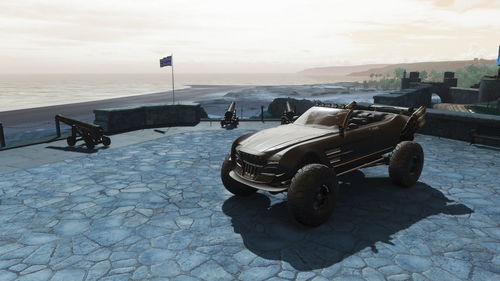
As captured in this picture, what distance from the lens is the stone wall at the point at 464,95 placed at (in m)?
32.0

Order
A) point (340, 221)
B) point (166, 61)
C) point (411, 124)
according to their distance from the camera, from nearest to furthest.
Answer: point (340, 221)
point (411, 124)
point (166, 61)

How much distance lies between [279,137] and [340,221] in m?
1.86

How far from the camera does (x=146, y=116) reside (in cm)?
1530

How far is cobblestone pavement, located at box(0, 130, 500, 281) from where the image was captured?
455 centimetres

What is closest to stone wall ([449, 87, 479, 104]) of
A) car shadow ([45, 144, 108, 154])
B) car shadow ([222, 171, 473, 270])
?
car shadow ([222, 171, 473, 270])

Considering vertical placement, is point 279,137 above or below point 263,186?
above

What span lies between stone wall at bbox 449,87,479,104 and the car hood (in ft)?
103

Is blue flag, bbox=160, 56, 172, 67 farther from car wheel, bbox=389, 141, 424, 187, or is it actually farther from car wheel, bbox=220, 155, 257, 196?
car wheel, bbox=389, 141, 424, 187

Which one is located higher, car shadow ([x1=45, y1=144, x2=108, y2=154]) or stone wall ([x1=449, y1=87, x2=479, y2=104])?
stone wall ([x1=449, y1=87, x2=479, y2=104])

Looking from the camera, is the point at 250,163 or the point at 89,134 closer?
the point at 250,163

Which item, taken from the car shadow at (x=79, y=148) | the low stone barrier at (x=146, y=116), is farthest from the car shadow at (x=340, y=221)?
the low stone barrier at (x=146, y=116)

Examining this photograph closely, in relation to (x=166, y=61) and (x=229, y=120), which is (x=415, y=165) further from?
(x=166, y=61)

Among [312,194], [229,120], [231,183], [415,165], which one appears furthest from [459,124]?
[231,183]

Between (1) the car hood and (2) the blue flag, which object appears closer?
(1) the car hood
